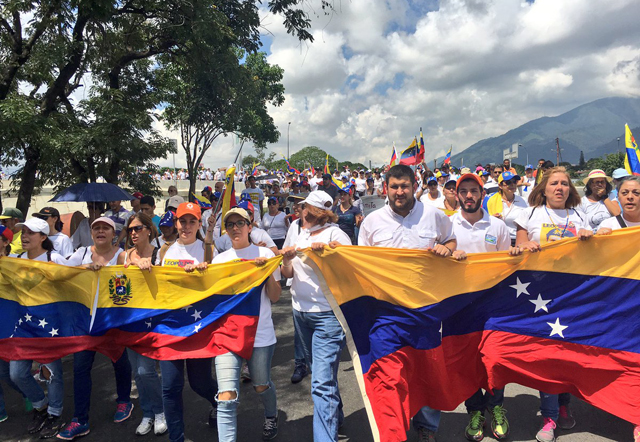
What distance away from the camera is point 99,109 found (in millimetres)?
9477

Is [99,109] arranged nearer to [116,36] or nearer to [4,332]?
[116,36]

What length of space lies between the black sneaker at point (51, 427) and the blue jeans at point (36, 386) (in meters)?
0.06

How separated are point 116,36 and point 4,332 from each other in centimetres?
870

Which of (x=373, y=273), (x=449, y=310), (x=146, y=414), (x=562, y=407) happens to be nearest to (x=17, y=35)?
(x=146, y=414)

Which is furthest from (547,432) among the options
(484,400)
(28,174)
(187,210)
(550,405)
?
(28,174)

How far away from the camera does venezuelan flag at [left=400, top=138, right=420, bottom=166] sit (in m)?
13.1

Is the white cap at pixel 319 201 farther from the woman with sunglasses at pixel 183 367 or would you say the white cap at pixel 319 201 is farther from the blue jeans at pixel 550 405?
the blue jeans at pixel 550 405

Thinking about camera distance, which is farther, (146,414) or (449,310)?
(146,414)

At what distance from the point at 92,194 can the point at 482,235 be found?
6.52 metres

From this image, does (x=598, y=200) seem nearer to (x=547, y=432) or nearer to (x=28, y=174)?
(x=547, y=432)

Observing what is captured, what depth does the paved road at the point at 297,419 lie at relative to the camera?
12.3 feet

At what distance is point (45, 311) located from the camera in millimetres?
4348

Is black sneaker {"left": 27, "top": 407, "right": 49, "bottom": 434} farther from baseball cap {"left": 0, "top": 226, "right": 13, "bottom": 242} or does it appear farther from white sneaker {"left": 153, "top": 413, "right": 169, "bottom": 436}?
baseball cap {"left": 0, "top": 226, "right": 13, "bottom": 242}

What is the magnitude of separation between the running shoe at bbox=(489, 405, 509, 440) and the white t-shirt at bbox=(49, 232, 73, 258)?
4.61 meters
